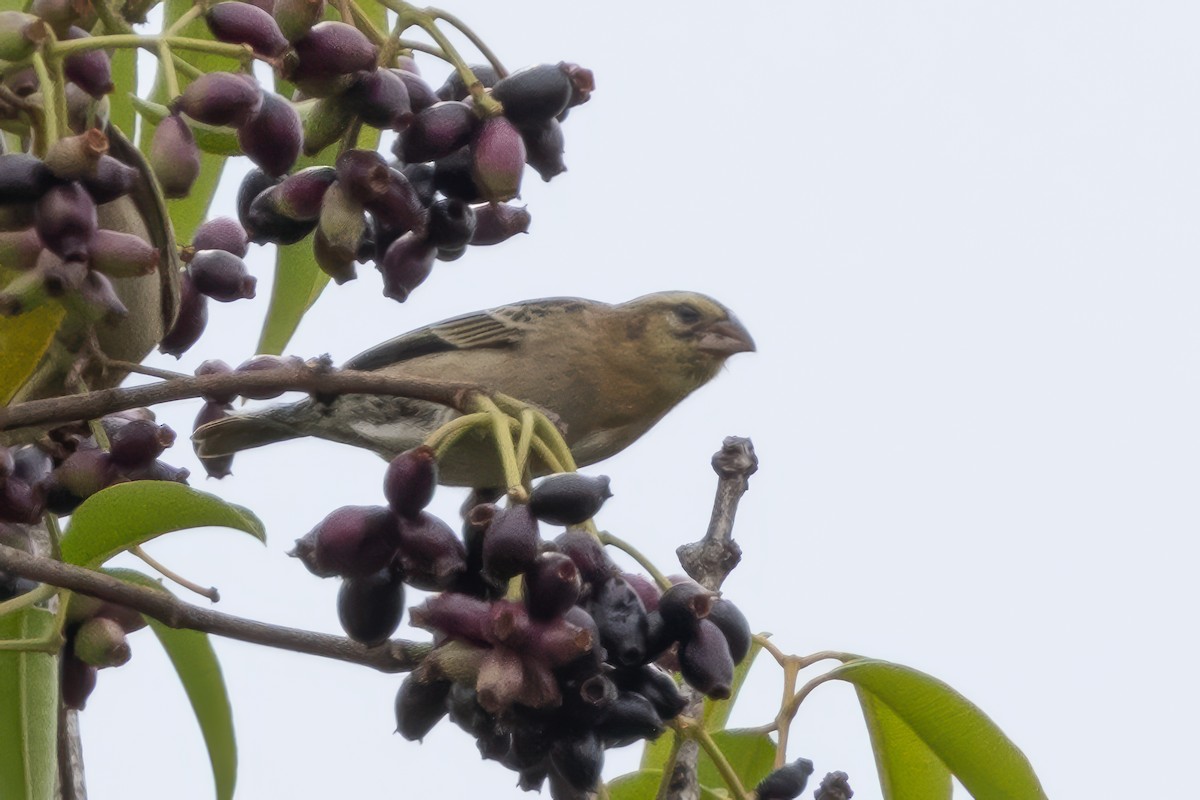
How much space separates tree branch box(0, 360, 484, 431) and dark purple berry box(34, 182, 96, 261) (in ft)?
0.58

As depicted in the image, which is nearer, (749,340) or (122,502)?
(122,502)

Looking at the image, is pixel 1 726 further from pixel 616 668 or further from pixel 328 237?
pixel 616 668

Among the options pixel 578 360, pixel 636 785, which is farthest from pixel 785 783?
pixel 578 360

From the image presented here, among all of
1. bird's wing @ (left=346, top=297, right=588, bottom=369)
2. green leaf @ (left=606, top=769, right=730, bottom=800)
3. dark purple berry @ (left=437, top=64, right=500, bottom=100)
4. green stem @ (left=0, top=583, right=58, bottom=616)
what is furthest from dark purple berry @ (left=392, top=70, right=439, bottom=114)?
bird's wing @ (left=346, top=297, right=588, bottom=369)

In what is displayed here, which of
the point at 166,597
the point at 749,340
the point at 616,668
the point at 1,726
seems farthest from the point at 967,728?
the point at 749,340

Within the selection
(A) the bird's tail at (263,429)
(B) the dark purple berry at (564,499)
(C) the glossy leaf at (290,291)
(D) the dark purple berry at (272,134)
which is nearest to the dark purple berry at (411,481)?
(B) the dark purple berry at (564,499)

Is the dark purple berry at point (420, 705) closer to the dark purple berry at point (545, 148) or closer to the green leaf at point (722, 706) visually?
the dark purple berry at point (545, 148)

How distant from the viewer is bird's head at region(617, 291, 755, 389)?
202 inches

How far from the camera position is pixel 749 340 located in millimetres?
5141

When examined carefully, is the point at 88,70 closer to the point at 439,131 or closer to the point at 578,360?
the point at 439,131

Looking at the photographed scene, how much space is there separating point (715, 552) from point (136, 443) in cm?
87

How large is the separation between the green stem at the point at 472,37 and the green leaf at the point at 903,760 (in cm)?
114

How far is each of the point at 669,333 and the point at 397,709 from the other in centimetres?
358

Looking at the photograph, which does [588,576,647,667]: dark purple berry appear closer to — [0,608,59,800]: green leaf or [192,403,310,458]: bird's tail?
[0,608,59,800]: green leaf
